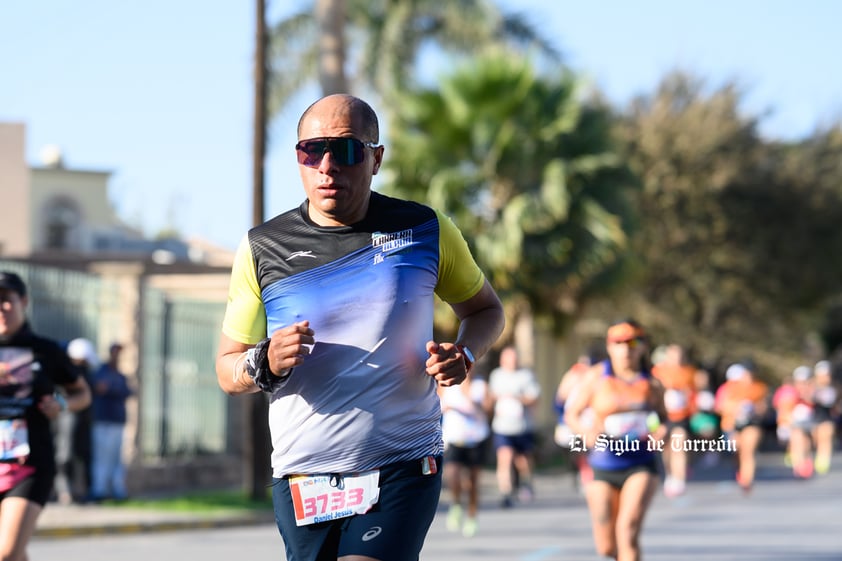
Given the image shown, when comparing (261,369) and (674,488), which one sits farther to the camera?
(674,488)

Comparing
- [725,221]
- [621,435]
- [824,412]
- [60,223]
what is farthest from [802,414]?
[60,223]

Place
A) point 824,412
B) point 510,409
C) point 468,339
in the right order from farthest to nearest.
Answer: point 824,412, point 510,409, point 468,339

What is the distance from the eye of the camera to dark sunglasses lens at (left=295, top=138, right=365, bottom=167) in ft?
13.9

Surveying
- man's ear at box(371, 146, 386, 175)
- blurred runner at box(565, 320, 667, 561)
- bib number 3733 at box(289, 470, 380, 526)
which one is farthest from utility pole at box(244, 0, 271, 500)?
bib number 3733 at box(289, 470, 380, 526)

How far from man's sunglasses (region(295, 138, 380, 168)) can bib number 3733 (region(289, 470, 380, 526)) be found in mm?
894

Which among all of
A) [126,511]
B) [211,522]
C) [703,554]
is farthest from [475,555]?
[126,511]

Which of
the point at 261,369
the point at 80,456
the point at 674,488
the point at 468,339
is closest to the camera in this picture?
the point at 261,369

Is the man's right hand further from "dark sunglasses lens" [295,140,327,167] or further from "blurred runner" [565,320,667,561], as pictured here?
"blurred runner" [565,320,667,561]

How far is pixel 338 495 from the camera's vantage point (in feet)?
14.1

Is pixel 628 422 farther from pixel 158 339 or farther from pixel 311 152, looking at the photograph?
pixel 158 339

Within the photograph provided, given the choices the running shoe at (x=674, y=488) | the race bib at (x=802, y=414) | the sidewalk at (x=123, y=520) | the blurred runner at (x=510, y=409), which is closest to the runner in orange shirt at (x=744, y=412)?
the running shoe at (x=674, y=488)

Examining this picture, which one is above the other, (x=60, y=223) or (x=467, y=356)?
(x=60, y=223)

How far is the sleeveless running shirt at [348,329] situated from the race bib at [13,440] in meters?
3.21

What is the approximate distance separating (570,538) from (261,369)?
11.1 m
